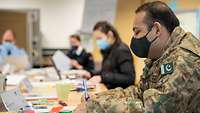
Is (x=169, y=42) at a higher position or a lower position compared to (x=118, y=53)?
higher

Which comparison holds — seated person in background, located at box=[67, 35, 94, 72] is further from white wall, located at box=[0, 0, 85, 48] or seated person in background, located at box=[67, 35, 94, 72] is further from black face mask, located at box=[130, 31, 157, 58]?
black face mask, located at box=[130, 31, 157, 58]

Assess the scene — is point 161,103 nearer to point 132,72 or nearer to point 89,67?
point 132,72

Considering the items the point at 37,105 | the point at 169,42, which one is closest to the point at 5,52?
the point at 37,105

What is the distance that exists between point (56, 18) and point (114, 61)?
509cm

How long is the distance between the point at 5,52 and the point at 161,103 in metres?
3.89

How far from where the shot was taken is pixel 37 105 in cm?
212

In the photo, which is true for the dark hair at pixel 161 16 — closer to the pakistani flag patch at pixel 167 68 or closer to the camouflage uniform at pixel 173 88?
the camouflage uniform at pixel 173 88

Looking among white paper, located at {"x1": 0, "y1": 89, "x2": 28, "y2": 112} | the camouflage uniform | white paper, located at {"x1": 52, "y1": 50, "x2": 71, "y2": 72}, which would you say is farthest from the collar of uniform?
white paper, located at {"x1": 52, "y1": 50, "x2": 71, "y2": 72}

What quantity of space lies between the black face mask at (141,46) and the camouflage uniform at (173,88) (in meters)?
0.12

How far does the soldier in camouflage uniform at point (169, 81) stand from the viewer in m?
1.36

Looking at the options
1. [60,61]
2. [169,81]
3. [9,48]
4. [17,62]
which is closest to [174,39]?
[169,81]

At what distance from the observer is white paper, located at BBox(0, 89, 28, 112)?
191cm

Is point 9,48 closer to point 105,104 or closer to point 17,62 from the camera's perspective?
point 17,62

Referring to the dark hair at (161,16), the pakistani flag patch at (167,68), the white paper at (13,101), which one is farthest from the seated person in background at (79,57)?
the pakistani flag patch at (167,68)
